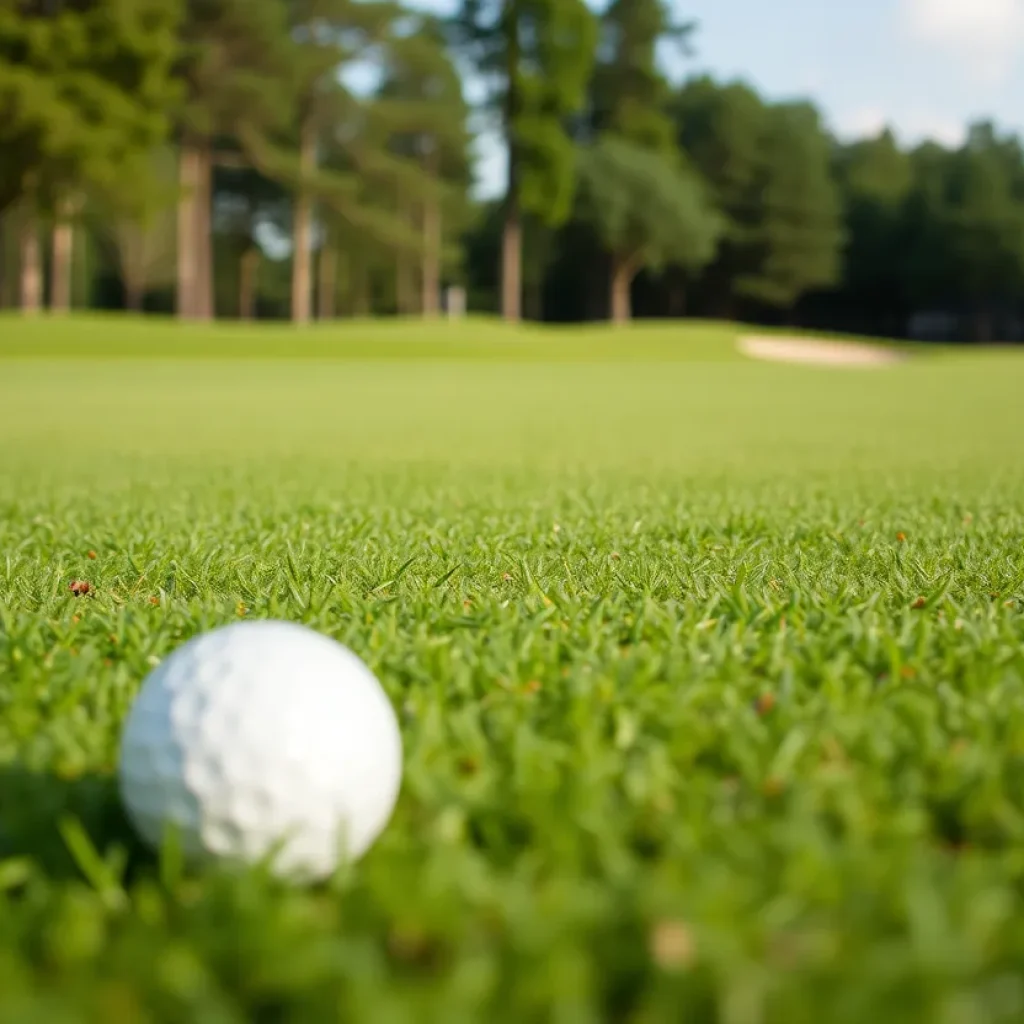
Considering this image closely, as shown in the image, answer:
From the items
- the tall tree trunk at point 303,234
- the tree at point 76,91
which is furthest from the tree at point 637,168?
the tree at point 76,91

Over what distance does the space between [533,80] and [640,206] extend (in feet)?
29.2

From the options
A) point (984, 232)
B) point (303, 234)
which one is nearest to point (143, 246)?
A: point (303, 234)

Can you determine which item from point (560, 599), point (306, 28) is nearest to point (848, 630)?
point (560, 599)

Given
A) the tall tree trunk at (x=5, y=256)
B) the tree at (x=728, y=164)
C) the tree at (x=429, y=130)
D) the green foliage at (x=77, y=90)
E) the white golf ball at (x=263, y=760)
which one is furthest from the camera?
the tree at (x=728, y=164)

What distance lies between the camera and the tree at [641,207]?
46.5 metres

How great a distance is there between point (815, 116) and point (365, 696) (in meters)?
66.5

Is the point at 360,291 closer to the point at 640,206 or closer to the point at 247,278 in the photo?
the point at 247,278

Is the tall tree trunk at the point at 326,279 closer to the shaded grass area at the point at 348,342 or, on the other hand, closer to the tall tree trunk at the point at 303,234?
the tall tree trunk at the point at 303,234

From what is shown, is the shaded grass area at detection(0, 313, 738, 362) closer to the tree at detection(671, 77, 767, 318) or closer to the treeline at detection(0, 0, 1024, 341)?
the treeline at detection(0, 0, 1024, 341)

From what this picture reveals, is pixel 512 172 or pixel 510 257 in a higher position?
pixel 512 172

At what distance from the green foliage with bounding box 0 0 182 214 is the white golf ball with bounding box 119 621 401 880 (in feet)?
91.2

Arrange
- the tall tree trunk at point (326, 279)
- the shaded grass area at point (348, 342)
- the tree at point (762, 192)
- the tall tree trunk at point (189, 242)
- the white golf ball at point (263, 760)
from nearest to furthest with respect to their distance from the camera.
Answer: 1. the white golf ball at point (263, 760)
2. the shaded grass area at point (348, 342)
3. the tall tree trunk at point (189, 242)
4. the tall tree trunk at point (326, 279)
5. the tree at point (762, 192)

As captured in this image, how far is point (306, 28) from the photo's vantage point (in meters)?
35.9

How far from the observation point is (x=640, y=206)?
154 ft
